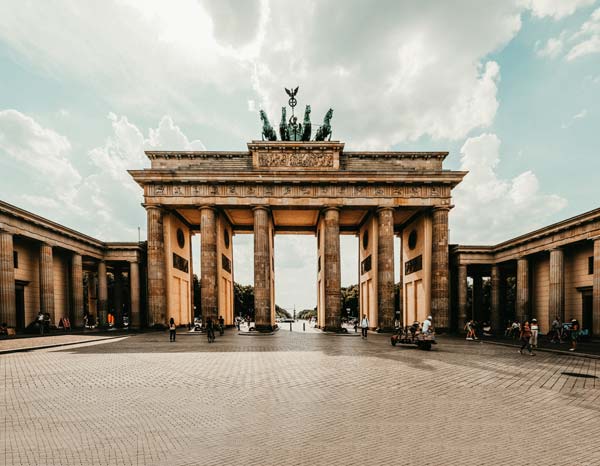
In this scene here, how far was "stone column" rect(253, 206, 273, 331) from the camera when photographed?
33875 millimetres

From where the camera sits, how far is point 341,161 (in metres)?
36.4

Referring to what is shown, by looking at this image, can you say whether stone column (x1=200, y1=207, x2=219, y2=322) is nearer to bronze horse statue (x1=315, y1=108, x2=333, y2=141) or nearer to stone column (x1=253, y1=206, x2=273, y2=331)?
stone column (x1=253, y1=206, x2=273, y2=331)

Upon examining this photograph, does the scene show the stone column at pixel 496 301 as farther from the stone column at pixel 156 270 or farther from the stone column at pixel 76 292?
the stone column at pixel 76 292

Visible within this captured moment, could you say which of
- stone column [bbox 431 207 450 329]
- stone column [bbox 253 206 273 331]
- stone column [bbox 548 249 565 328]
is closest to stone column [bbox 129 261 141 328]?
stone column [bbox 253 206 273 331]

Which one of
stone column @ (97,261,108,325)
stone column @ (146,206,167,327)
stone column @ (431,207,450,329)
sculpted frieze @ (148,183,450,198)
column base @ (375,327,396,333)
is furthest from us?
stone column @ (97,261,108,325)

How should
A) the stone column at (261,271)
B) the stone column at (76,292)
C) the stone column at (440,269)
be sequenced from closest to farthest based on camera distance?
the stone column at (261,271) → the stone column at (440,269) → the stone column at (76,292)

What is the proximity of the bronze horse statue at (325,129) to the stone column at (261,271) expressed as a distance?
33.9 feet

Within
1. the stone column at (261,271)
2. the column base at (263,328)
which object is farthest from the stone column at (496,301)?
the column base at (263,328)

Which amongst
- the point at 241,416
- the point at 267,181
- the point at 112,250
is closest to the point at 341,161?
the point at 267,181

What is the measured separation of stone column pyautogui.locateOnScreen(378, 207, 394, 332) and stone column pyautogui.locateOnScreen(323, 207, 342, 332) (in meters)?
4.08

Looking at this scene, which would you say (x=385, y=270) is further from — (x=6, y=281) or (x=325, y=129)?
(x=6, y=281)

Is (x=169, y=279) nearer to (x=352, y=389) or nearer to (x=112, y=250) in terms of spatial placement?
(x=112, y=250)

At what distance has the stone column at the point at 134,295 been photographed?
1483 inches

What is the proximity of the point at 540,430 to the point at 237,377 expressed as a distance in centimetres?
814
